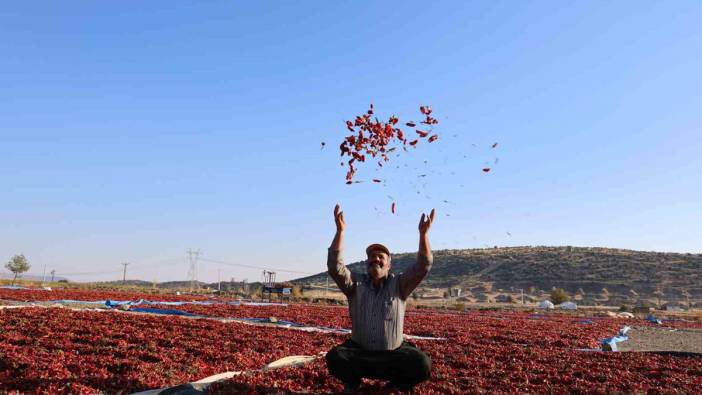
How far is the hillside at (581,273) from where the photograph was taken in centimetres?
8481

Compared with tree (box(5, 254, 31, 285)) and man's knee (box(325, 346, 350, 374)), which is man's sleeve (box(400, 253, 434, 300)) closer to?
man's knee (box(325, 346, 350, 374))

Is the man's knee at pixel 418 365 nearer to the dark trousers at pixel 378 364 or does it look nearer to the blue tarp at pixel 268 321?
the dark trousers at pixel 378 364

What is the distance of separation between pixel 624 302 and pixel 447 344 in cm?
7291

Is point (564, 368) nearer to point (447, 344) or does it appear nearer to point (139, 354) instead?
point (447, 344)

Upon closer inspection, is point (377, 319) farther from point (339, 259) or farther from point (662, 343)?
point (662, 343)

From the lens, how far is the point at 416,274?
689 centimetres

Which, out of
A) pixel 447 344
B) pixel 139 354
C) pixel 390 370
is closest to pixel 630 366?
pixel 447 344

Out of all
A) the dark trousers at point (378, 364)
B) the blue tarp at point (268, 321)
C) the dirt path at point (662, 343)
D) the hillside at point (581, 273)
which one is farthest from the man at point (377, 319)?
the hillside at point (581, 273)

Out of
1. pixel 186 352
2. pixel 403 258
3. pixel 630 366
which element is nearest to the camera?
pixel 186 352

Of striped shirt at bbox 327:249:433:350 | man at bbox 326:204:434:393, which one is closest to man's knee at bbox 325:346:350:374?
man at bbox 326:204:434:393

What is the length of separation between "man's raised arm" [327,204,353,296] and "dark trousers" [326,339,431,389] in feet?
2.85

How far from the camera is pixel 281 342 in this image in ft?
48.9

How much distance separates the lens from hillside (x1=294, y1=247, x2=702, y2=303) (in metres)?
84.8

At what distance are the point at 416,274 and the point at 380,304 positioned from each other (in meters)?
0.68
